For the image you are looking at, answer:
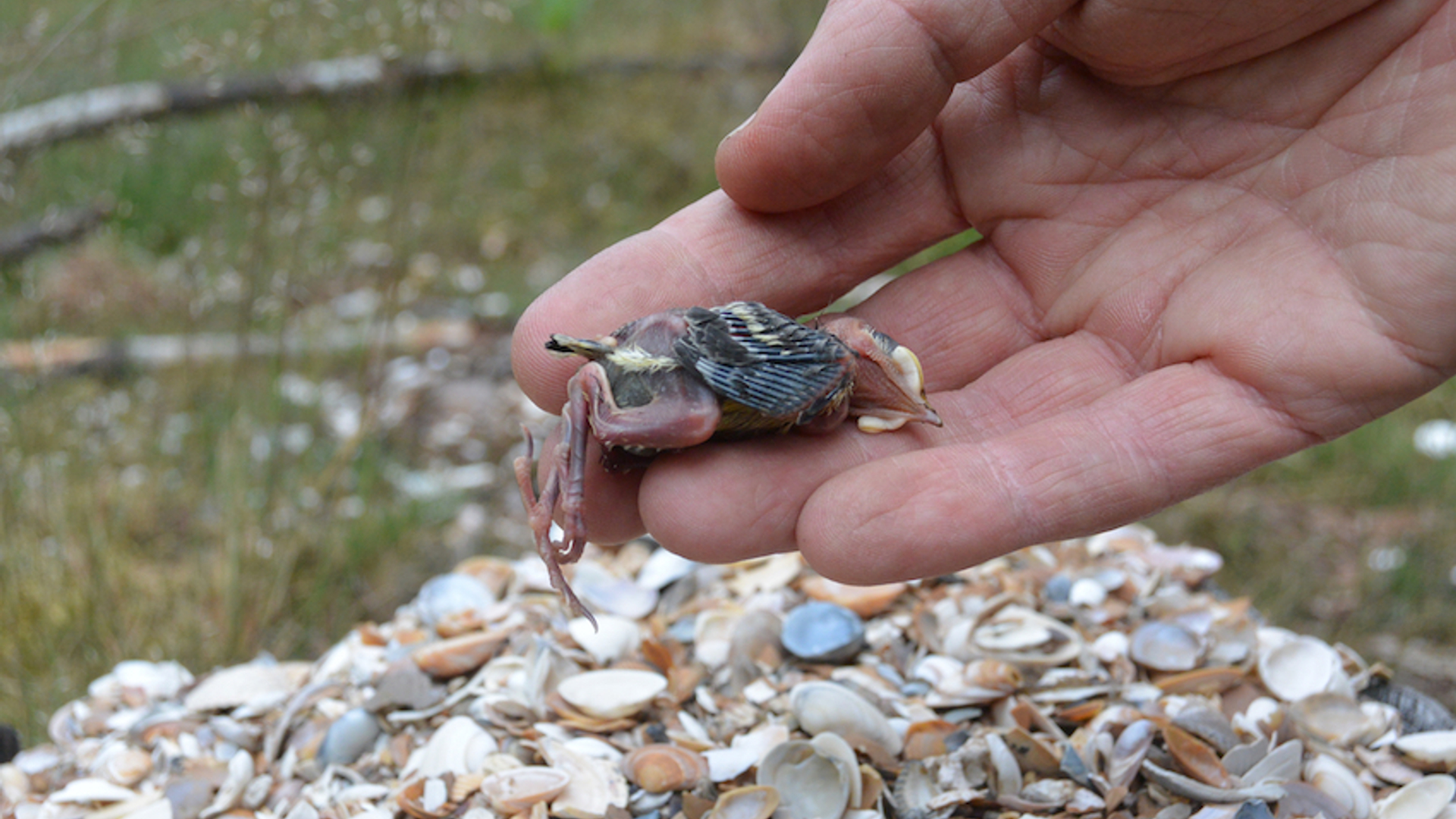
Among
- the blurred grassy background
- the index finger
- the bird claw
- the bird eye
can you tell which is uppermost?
the index finger

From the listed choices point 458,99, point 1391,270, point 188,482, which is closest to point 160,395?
point 188,482

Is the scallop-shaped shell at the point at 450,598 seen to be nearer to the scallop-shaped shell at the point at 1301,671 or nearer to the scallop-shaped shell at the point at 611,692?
the scallop-shaped shell at the point at 611,692

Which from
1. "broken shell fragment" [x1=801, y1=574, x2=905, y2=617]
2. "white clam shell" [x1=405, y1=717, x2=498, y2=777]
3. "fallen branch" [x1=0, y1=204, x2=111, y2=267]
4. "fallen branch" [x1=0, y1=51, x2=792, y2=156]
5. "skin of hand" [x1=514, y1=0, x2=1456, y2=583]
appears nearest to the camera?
"skin of hand" [x1=514, y1=0, x2=1456, y2=583]

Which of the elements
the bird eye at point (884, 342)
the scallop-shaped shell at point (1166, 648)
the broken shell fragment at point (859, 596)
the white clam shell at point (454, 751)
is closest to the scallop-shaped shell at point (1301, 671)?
the scallop-shaped shell at point (1166, 648)

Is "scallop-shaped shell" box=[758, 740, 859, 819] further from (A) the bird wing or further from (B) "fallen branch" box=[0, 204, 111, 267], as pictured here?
(B) "fallen branch" box=[0, 204, 111, 267]

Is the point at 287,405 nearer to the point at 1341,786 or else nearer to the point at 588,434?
the point at 588,434

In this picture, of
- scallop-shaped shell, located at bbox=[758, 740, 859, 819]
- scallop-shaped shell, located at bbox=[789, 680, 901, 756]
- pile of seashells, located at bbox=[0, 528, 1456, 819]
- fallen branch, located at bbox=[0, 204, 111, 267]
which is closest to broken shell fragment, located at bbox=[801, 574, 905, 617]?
pile of seashells, located at bbox=[0, 528, 1456, 819]

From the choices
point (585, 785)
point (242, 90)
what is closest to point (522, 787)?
point (585, 785)
